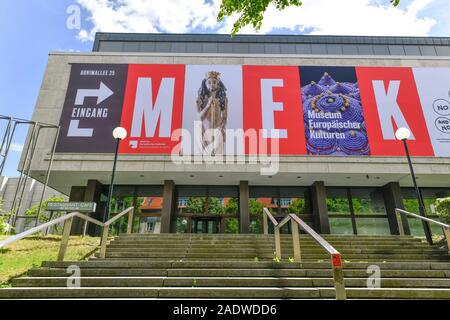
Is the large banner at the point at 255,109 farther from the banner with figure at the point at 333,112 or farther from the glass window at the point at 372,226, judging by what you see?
the glass window at the point at 372,226

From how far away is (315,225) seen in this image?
1642 cm

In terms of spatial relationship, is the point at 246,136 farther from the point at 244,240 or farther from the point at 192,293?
the point at 192,293

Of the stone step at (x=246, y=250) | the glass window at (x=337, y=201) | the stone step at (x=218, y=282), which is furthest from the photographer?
the glass window at (x=337, y=201)

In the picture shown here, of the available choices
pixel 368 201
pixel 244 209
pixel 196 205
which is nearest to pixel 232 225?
pixel 244 209

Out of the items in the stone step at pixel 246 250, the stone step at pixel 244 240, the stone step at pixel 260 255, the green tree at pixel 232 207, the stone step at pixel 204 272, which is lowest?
the stone step at pixel 204 272

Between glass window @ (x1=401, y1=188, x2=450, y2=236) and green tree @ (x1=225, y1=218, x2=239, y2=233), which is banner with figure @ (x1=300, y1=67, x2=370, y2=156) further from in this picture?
green tree @ (x1=225, y1=218, x2=239, y2=233)

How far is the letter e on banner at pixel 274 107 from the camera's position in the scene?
51.8 ft

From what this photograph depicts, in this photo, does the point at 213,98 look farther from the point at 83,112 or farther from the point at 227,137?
the point at 83,112

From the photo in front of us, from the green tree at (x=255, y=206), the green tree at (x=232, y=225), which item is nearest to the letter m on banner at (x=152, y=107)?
the green tree at (x=232, y=225)

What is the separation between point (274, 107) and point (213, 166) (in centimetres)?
510

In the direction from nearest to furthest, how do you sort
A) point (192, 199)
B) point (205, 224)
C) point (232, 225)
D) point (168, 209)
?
point (168, 209) → point (232, 225) → point (205, 224) → point (192, 199)

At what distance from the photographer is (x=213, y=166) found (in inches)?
603

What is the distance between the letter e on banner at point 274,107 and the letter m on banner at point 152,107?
414cm
